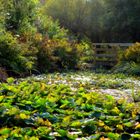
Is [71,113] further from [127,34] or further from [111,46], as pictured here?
[127,34]

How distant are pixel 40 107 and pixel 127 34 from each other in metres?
15.5

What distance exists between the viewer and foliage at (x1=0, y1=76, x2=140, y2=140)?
11.8 ft

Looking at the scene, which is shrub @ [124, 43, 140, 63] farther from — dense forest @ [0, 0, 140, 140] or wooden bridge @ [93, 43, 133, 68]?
wooden bridge @ [93, 43, 133, 68]

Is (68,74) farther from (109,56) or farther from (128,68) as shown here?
(109,56)

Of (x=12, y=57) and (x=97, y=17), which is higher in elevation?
(x=97, y=17)

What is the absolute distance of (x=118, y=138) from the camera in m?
3.55

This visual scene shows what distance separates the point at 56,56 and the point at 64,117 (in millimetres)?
8514

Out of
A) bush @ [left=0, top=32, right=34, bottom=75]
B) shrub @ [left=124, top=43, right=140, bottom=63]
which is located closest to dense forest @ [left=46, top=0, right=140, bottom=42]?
shrub @ [left=124, top=43, right=140, bottom=63]

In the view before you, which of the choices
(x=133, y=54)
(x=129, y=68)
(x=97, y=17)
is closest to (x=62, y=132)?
(x=129, y=68)

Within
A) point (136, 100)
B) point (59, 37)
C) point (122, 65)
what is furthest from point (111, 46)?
point (136, 100)

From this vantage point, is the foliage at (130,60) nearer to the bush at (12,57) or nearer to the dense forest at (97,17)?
the bush at (12,57)

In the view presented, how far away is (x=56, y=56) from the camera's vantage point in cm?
1265

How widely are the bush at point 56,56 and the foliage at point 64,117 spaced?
6.34 metres

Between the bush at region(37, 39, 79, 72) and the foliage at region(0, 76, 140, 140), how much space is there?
6.34 meters
